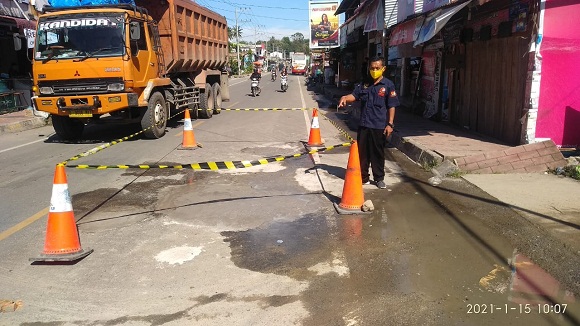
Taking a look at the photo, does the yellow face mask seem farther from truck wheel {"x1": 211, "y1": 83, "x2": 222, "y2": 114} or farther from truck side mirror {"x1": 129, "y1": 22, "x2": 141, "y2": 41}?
truck wheel {"x1": 211, "y1": 83, "x2": 222, "y2": 114}

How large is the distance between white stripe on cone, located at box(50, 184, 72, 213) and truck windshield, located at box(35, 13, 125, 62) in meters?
6.25

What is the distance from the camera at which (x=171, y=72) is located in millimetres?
12688

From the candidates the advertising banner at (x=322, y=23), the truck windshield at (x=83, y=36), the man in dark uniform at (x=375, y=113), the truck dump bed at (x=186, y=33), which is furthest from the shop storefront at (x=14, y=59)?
the advertising banner at (x=322, y=23)

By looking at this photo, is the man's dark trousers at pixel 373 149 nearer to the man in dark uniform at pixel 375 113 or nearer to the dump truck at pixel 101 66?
the man in dark uniform at pixel 375 113

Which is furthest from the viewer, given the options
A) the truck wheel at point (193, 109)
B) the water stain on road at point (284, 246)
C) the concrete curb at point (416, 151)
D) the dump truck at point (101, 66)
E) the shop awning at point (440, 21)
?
the truck wheel at point (193, 109)

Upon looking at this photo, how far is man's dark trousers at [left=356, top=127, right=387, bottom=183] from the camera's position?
21.4 ft

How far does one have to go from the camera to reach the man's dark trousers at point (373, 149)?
6.53 metres

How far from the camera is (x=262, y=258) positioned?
4.24 metres

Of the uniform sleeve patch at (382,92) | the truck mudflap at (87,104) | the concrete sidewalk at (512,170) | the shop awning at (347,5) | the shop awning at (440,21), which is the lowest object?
the concrete sidewalk at (512,170)

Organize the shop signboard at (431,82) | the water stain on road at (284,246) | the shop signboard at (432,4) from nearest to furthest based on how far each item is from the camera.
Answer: the water stain on road at (284,246), the shop signboard at (432,4), the shop signboard at (431,82)

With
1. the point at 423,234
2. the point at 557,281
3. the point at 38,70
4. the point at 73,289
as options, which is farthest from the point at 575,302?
the point at 38,70

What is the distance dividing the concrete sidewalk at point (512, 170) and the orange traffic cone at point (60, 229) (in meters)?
4.81

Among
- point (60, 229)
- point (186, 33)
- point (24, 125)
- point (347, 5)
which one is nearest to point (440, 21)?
point (186, 33)

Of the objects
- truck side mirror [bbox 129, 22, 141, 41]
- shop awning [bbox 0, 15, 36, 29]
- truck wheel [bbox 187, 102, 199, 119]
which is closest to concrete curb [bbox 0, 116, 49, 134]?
shop awning [bbox 0, 15, 36, 29]
